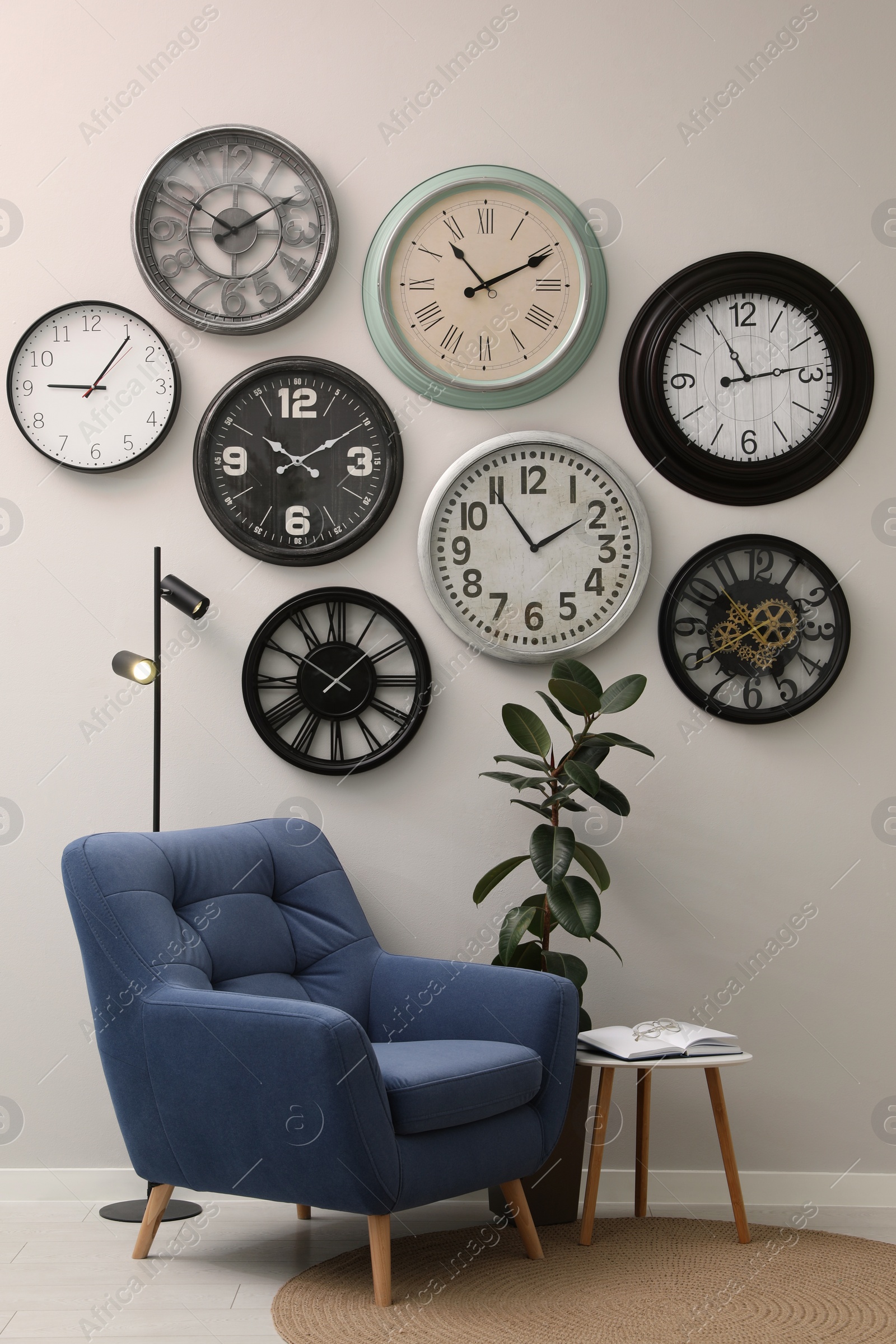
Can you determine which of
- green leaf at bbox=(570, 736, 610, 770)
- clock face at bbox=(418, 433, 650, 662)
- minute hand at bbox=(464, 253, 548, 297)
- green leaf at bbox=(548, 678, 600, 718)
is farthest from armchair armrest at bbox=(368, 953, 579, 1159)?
minute hand at bbox=(464, 253, 548, 297)

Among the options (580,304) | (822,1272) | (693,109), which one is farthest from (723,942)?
(693,109)

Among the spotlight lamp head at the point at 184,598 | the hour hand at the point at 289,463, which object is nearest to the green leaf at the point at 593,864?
the spotlight lamp head at the point at 184,598

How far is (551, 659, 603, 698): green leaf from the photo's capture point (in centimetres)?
273

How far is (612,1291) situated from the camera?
7.40 feet

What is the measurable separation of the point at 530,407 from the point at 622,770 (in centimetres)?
107

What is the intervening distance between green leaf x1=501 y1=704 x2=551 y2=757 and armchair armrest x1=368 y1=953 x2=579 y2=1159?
0.55 m

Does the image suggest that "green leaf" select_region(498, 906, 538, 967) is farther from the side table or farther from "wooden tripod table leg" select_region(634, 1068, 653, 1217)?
"wooden tripod table leg" select_region(634, 1068, 653, 1217)

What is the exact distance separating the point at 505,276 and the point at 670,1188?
2.57 m

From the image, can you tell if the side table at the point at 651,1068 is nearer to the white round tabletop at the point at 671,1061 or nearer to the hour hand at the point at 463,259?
the white round tabletop at the point at 671,1061

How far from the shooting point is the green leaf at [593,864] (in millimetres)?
2697

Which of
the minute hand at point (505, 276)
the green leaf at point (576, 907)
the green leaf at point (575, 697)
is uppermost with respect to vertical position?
the minute hand at point (505, 276)

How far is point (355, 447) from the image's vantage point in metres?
3.06

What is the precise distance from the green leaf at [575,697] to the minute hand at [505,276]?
1.20 m

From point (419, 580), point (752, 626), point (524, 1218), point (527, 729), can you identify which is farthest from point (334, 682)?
point (524, 1218)
